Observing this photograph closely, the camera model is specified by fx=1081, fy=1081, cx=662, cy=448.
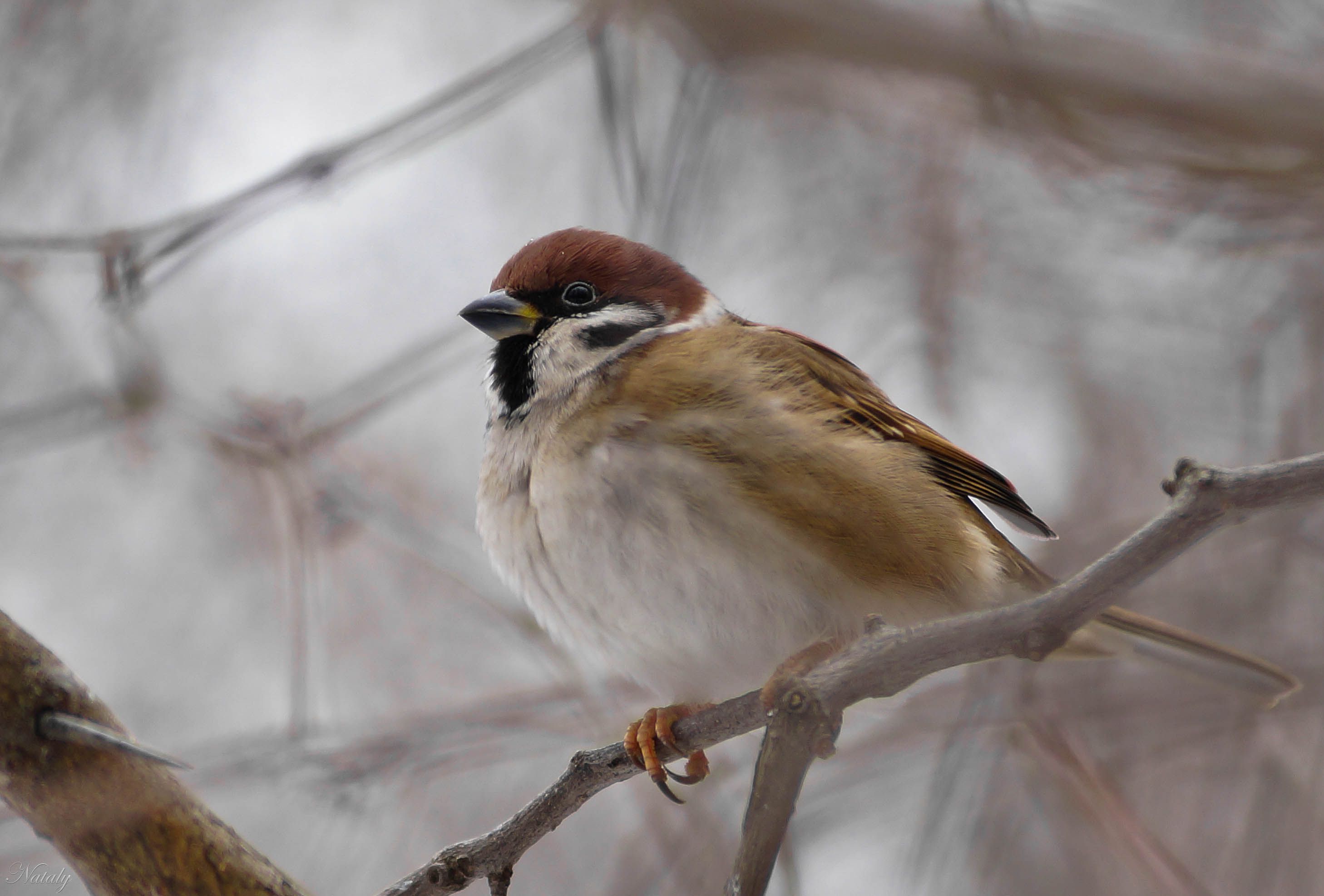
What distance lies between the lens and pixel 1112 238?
204 inches

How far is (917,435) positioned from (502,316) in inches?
53.9

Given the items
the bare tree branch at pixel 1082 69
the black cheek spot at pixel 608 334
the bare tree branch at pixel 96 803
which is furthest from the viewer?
the black cheek spot at pixel 608 334

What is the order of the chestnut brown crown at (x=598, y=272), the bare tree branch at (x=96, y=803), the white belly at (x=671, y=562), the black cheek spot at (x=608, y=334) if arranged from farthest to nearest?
the chestnut brown crown at (x=598, y=272)
the black cheek spot at (x=608, y=334)
the white belly at (x=671, y=562)
the bare tree branch at (x=96, y=803)

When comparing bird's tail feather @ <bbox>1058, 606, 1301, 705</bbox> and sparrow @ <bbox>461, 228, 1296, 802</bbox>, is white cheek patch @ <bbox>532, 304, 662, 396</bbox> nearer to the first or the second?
sparrow @ <bbox>461, 228, 1296, 802</bbox>

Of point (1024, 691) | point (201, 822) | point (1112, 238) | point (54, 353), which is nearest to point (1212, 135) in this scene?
point (1024, 691)

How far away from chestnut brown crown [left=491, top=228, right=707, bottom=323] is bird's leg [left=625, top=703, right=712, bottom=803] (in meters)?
1.31

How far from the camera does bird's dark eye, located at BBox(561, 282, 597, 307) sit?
3.54m

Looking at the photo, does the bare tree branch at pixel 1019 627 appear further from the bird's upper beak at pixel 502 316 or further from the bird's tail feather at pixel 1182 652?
the bird's upper beak at pixel 502 316

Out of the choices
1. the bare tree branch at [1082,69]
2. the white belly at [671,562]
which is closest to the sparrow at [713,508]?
the white belly at [671,562]

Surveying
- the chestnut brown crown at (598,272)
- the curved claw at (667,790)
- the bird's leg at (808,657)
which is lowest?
the curved claw at (667,790)

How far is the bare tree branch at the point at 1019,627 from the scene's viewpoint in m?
1.66

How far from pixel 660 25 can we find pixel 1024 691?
2.40 m

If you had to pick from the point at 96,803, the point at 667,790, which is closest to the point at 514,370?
the point at 667,790

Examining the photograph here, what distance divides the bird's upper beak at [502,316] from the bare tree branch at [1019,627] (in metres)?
1.63
